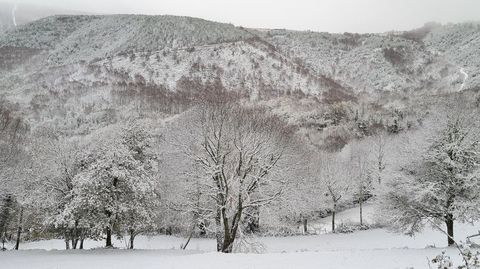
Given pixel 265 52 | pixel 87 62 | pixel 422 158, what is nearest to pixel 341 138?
pixel 422 158

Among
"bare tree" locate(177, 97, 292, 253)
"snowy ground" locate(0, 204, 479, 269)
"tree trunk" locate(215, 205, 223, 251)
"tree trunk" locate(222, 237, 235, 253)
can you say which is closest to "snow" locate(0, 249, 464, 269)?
"snowy ground" locate(0, 204, 479, 269)

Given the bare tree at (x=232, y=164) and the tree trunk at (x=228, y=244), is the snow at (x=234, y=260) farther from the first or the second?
the bare tree at (x=232, y=164)

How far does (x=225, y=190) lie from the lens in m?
25.7

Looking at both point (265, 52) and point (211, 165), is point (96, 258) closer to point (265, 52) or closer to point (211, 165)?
point (211, 165)

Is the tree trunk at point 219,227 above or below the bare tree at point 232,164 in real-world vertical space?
below

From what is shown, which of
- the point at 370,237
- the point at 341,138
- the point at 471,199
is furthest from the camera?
the point at 341,138

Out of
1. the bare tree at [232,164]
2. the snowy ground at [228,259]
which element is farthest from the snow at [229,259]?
the bare tree at [232,164]

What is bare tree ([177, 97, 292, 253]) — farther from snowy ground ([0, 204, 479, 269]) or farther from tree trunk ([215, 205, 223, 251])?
snowy ground ([0, 204, 479, 269])

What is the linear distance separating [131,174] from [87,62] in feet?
559

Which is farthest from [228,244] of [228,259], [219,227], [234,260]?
[234,260]

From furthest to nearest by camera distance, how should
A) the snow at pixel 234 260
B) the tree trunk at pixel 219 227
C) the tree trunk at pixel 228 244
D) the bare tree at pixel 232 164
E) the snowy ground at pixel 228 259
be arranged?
1. the tree trunk at pixel 219 227
2. the tree trunk at pixel 228 244
3. the bare tree at pixel 232 164
4. the snowy ground at pixel 228 259
5. the snow at pixel 234 260

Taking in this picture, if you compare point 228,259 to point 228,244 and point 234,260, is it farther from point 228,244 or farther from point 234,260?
point 228,244

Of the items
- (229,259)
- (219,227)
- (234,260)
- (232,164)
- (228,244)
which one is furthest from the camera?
(219,227)

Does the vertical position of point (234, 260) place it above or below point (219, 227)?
above
